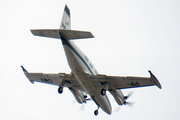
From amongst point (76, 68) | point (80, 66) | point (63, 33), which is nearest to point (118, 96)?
point (80, 66)

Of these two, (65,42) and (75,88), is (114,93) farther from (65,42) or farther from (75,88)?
(65,42)

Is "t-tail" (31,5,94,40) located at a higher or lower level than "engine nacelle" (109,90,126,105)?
higher

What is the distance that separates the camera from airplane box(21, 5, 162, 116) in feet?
74.3

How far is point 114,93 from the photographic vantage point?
27531 mm

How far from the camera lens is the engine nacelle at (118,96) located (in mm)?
27456

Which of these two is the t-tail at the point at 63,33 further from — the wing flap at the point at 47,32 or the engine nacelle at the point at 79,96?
the engine nacelle at the point at 79,96

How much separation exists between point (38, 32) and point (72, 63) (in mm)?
4067

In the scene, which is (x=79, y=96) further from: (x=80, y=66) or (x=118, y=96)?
(x=80, y=66)

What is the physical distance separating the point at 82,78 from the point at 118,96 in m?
5.73

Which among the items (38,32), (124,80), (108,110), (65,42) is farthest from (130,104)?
(38,32)

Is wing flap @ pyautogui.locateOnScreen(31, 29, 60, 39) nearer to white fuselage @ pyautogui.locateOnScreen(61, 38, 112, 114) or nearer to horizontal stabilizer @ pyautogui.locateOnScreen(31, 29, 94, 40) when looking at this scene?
horizontal stabilizer @ pyautogui.locateOnScreen(31, 29, 94, 40)

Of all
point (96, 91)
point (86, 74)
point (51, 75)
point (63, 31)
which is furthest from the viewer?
point (51, 75)

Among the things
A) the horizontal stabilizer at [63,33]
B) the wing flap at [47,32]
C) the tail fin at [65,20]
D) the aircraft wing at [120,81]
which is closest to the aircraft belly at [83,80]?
the aircraft wing at [120,81]

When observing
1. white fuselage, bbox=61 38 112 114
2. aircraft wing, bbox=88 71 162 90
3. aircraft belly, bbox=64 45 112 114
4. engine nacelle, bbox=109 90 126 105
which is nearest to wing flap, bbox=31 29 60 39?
white fuselage, bbox=61 38 112 114
